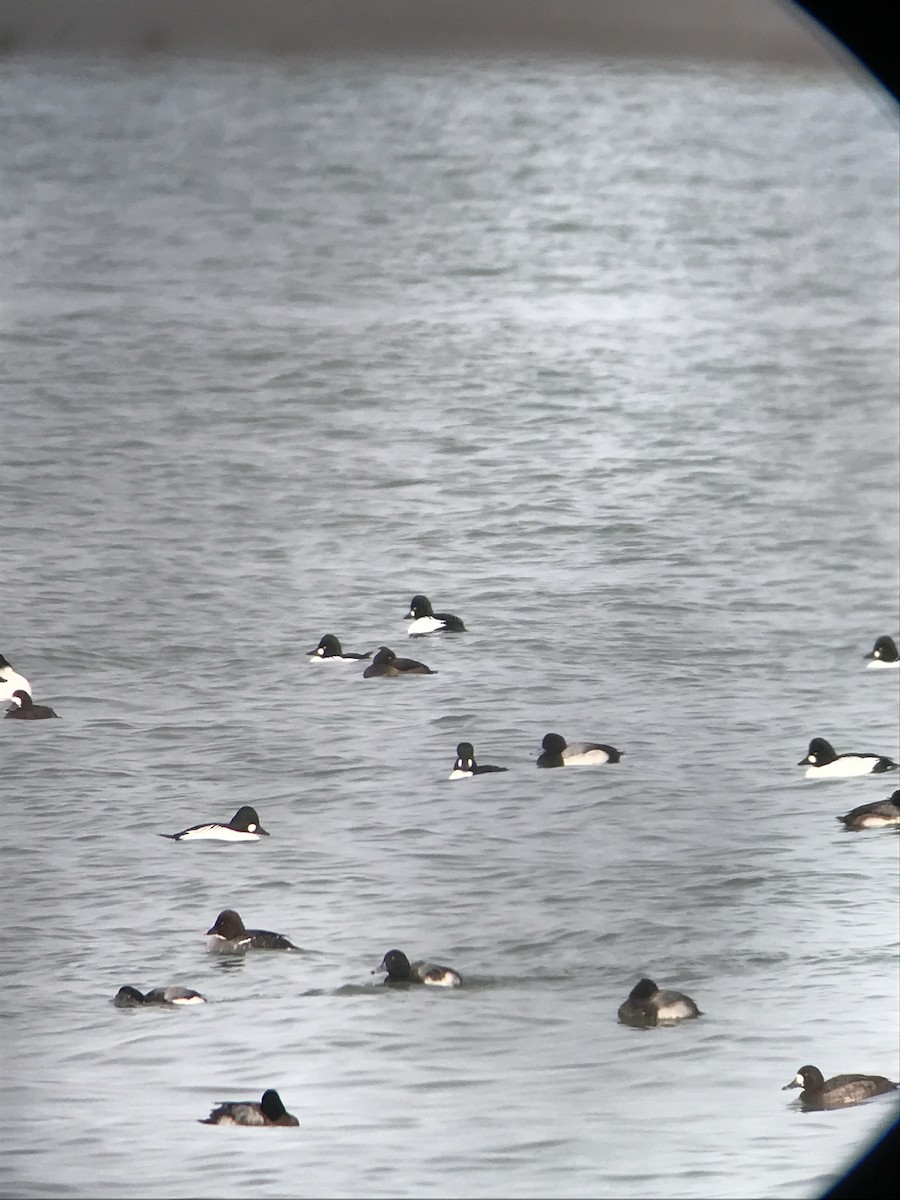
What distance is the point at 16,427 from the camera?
17.9 meters

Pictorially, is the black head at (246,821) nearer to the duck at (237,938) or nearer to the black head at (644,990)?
the duck at (237,938)

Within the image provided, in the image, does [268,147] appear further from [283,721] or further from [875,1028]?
[875,1028]

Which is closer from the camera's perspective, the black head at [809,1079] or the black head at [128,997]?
the black head at [809,1079]

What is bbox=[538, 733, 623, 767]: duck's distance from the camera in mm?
9898

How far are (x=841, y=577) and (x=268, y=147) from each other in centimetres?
2209

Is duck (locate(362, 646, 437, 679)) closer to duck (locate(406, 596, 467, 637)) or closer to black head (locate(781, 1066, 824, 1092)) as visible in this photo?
duck (locate(406, 596, 467, 637))

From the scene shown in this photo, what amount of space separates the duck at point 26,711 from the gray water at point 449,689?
0.27ft

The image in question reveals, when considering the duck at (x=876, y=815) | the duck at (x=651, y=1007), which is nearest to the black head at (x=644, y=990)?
the duck at (x=651, y=1007)

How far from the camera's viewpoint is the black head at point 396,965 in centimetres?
732

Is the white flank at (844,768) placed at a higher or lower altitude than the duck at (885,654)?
lower

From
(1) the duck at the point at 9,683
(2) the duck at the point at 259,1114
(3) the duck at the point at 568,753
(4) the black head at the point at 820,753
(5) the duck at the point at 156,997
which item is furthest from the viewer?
(1) the duck at the point at 9,683

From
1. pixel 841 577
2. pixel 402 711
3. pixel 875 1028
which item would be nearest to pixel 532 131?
pixel 841 577

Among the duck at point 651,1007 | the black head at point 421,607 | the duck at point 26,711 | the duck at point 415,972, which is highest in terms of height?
the black head at point 421,607

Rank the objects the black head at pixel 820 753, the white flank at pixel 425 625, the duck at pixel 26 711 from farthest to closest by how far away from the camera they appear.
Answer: the white flank at pixel 425 625 < the duck at pixel 26 711 < the black head at pixel 820 753
